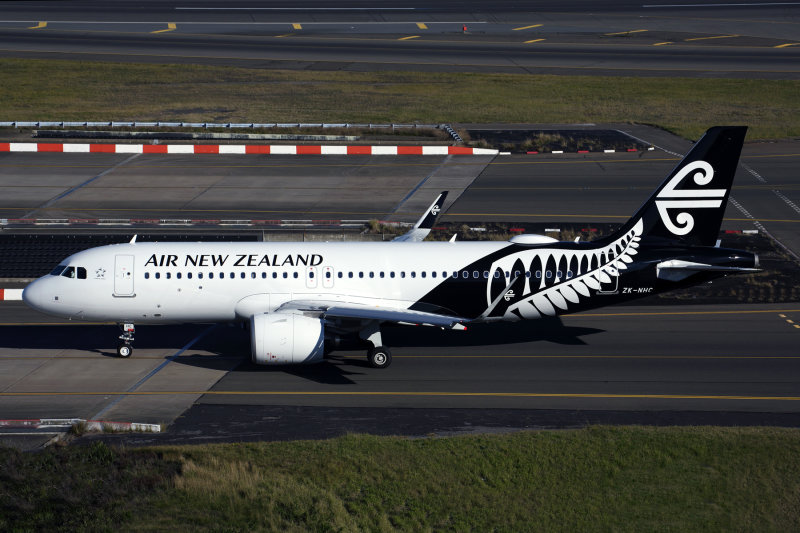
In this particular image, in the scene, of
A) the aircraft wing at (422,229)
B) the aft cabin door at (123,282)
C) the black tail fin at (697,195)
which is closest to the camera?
the aft cabin door at (123,282)

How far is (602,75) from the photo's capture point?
8512 centimetres

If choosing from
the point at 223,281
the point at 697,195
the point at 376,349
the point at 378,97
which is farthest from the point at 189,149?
the point at 697,195

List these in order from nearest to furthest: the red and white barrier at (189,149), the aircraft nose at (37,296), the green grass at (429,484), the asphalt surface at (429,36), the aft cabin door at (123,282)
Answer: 1. the green grass at (429,484)
2. the aft cabin door at (123,282)
3. the aircraft nose at (37,296)
4. the red and white barrier at (189,149)
5. the asphalt surface at (429,36)

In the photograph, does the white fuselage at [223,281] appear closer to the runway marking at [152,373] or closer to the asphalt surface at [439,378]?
the runway marking at [152,373]

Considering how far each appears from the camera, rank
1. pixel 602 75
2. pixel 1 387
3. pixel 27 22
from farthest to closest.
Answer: pixel 27 22
pixel 602 75
pixel 1 387

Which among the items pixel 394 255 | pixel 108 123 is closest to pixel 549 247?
pixel 394 255

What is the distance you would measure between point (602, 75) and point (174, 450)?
6819cm

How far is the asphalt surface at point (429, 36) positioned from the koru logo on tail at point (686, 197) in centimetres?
5417

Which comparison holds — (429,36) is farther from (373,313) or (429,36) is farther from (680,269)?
(373,313)

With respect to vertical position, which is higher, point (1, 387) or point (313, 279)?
point (313, 279)

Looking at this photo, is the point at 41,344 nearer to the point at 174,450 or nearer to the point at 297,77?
the point at 174,450

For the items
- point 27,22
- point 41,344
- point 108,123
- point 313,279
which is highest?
point 27,22

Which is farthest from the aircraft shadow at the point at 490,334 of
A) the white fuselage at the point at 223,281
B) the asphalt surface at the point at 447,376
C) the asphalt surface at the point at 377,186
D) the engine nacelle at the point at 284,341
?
the asphalt surface at the point at 377,186

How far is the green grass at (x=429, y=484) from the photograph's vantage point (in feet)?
74.7
